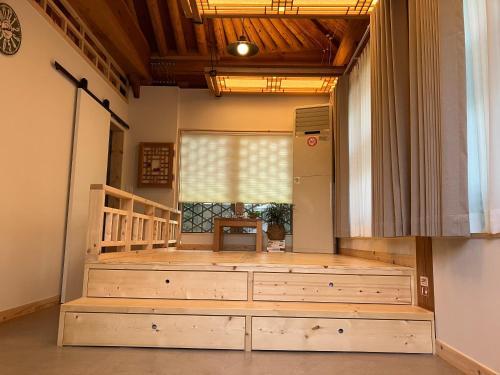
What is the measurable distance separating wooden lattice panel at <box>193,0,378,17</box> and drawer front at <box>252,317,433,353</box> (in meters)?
2.74

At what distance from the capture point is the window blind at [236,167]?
609 centimetres

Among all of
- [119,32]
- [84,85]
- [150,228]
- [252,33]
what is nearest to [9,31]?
[84,85]

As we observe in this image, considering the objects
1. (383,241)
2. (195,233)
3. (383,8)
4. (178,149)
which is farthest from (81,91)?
(383,241)

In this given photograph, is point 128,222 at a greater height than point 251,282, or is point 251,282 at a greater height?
point 128,222

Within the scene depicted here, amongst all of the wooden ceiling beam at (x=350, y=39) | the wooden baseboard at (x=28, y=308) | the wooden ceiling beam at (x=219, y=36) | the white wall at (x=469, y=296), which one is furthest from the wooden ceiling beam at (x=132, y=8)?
the white wall at (x=469, y=296)

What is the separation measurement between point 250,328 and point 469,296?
3.89ft

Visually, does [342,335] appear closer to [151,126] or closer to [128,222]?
[128,222]

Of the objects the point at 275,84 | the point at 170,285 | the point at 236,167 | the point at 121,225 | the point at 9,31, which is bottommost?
the point at 170,285

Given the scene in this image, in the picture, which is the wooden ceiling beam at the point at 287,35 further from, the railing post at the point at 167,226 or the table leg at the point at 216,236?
the railing post at the point at 167,226

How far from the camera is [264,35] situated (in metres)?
5.64

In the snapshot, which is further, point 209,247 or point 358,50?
point 209,247

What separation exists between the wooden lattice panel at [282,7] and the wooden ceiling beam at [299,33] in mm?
1667

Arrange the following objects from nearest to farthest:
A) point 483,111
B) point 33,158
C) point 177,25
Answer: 1. point 483,111
2. point 33,158
3. point 177,25

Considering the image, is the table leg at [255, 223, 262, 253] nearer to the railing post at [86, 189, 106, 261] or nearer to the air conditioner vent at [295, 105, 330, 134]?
the air conditioner vent at [295, 105, 330, 134]
